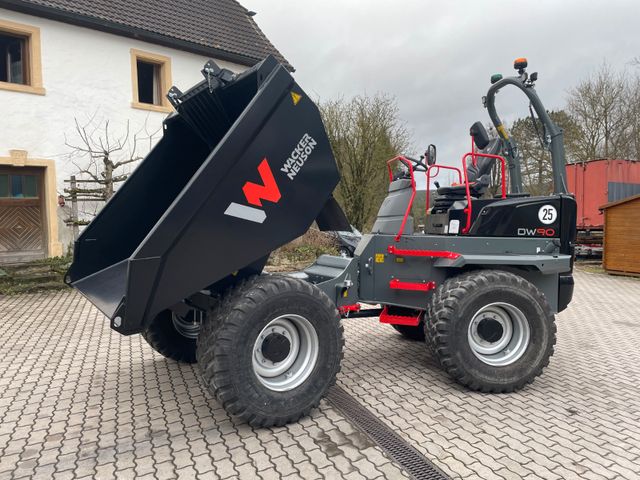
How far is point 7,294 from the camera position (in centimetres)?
867

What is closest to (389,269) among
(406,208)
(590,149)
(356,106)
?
(406,208)

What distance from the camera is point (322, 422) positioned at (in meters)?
3.31

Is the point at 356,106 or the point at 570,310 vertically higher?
the point at 356,106

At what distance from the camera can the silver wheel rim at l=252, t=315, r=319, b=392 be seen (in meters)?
3.21

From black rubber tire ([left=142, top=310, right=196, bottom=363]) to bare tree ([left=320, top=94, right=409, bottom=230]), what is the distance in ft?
39.3

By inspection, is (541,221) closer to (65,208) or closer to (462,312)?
(462,312)

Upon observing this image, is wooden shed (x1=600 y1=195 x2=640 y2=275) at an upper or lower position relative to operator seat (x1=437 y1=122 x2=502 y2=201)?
lower

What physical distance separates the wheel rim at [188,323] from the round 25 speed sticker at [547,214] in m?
3.31

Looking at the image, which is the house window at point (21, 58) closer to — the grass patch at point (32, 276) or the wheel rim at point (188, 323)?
the grass patch at point (32, 276)

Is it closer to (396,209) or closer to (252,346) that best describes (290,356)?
A: (252,346)

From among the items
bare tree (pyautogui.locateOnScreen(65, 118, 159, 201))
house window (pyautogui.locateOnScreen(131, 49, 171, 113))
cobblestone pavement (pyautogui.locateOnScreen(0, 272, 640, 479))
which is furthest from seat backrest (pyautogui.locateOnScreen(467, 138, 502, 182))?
house window (pyautogui.locateOnScreen(131, 49, 171, 113))

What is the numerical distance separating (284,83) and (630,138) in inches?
949

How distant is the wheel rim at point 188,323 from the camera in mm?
4305

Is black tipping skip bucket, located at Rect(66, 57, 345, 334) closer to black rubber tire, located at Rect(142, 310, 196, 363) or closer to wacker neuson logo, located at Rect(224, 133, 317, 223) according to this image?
wacker neuson logo, located at Rect(224, 133, 317, 223)
